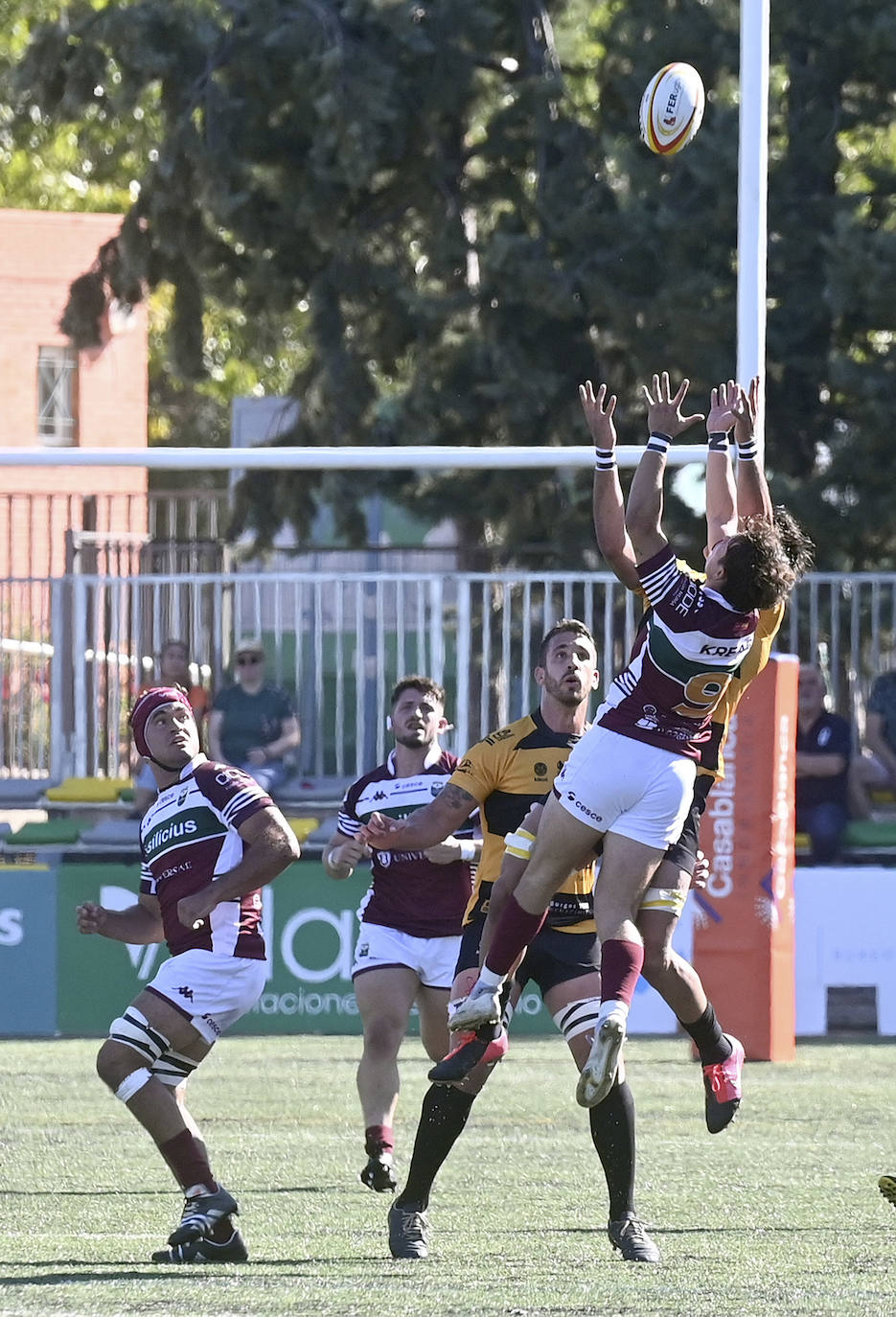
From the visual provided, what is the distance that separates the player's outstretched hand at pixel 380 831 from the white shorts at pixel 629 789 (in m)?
A: 1.26

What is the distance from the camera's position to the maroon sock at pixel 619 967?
6.72 m

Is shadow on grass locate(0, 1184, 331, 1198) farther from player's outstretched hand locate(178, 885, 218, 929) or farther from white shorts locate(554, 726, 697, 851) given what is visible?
white shorts locate(554, 726, 697, 851)

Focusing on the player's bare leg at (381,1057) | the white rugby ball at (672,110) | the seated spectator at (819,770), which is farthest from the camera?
the seated spectator at (819,770)

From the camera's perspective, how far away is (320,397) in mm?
17672

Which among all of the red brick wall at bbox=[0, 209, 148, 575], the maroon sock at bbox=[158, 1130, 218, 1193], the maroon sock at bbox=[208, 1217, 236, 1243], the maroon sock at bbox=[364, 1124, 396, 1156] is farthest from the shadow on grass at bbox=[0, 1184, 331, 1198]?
the red brick wall at bbox=[0, 209, 148, 575]

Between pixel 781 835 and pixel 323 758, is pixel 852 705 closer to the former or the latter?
pixel 781 835

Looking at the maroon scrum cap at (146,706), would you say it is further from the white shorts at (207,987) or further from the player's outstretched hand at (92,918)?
the white shorts at (207,987)

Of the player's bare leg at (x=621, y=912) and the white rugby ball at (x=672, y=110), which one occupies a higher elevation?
the white rugby ball at (x=672, y=110)

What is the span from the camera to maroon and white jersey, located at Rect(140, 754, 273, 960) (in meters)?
7.29

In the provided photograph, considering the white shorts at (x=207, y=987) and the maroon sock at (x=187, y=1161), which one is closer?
the maroon sock at (x=187, y=1161)

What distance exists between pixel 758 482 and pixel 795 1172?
308cm

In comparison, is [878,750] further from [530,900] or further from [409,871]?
[530,900]

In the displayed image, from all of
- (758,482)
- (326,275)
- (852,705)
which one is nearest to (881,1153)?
(758,482)

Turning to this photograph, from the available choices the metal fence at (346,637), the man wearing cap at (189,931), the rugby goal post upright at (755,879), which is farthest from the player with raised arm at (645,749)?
the metal fence at (346,637)
